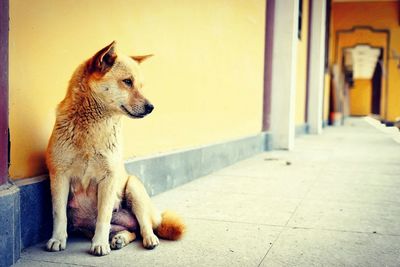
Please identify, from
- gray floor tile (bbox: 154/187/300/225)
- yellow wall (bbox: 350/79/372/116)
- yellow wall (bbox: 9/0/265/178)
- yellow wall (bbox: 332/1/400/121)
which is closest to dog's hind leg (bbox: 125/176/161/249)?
yellow wall (bbox: 9/0/265/178)

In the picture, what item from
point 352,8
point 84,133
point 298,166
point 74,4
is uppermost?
point 352,8

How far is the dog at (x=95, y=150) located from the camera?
85.8 inches

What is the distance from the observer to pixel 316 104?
10461 millimetres

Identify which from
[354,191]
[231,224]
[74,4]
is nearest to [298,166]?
[354,191]

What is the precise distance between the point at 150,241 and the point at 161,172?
133 cm

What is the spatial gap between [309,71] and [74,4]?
27.8 feet

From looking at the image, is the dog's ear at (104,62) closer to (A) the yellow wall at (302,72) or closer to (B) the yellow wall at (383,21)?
(A) the yellow wall at (302,72)

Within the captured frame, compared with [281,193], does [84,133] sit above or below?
above

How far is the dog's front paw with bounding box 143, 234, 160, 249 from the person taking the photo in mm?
2238

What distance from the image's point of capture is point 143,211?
2.35 meters

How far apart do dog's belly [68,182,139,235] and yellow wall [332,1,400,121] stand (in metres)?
16.8

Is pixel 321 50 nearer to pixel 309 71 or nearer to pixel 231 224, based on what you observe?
pixel 309 71

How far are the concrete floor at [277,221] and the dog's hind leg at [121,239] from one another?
3 centimetres

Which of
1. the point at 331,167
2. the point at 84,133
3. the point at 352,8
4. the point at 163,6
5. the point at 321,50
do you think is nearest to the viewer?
the point at 84,133
